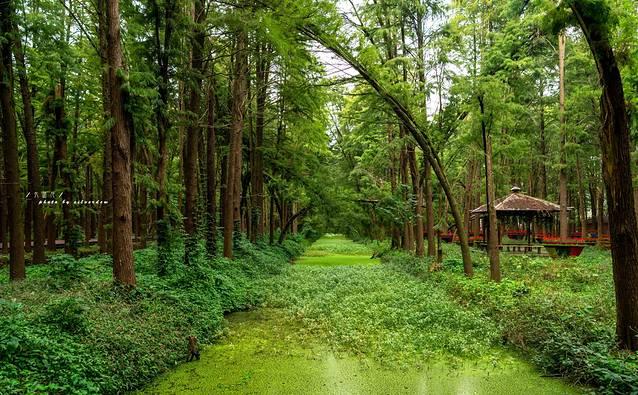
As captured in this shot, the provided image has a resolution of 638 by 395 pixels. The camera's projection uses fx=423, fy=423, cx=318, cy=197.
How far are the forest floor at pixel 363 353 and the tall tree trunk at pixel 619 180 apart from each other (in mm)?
1219

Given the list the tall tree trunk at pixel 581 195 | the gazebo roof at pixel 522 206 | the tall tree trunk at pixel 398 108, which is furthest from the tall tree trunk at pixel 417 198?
the tall tree trunk at pixel 581 195

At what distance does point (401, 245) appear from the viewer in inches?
904

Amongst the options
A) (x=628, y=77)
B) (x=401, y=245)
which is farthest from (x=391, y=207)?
(x=628, y=77)

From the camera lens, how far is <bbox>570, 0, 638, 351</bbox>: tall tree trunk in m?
5.15

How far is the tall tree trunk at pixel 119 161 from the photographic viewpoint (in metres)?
7.00

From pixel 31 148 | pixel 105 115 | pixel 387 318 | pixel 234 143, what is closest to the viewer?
pixel 387 318

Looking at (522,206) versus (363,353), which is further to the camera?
(522,206)

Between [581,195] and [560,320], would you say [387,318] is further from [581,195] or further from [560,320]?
[581,195]

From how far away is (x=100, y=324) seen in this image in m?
5.62

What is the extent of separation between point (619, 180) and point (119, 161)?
24.0 ft

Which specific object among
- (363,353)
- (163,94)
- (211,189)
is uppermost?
(163,94)

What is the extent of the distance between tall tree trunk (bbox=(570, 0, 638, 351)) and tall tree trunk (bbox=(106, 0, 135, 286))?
6.73 m

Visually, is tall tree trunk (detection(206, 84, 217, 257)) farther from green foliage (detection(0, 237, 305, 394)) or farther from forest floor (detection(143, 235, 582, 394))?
forest floor (detection(143, 235, 582, 394))

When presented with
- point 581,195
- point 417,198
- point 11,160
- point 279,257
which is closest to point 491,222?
point 417,198
